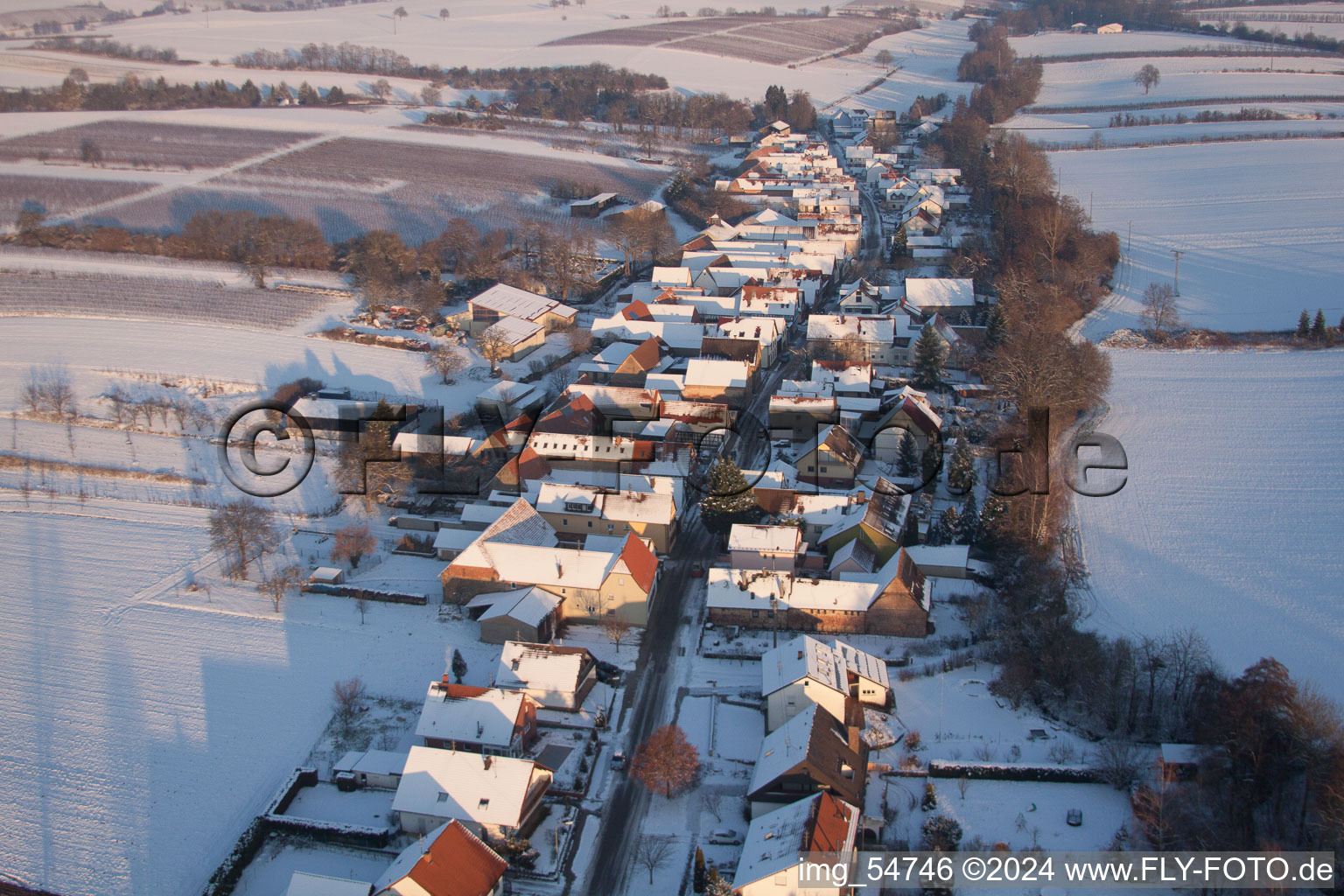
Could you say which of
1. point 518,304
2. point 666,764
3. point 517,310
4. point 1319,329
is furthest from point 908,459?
point 518,304

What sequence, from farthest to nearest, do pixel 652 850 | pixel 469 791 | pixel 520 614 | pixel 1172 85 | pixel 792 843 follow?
pixel 1172 85 → pixel 520 614 → pixel 469 791 → pixel 652 850 → pixel 792 843

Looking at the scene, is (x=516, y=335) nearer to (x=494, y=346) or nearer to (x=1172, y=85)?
(x=494, y=346)

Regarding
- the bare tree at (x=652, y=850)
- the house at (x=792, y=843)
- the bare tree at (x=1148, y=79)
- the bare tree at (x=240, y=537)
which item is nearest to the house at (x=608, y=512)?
the bare tree at (x=240, y=537)

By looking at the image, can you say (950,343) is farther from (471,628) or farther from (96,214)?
(96,214)

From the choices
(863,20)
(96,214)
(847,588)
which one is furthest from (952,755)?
(863,20)

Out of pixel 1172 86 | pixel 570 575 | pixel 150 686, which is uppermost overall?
pixel 1172 86

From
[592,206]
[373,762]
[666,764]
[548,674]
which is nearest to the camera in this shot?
[666,764]

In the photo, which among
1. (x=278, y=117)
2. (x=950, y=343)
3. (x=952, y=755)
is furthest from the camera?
(x=278, y=117)
